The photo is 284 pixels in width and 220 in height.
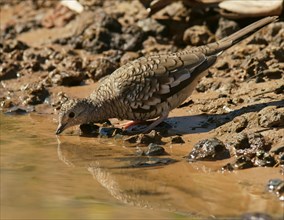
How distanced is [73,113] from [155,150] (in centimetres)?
140

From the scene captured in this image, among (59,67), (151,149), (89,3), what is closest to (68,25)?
(89,3)

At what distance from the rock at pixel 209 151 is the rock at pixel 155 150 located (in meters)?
0.34

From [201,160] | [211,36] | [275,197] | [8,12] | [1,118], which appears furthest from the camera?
[8,12]

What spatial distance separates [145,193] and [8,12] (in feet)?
31.8

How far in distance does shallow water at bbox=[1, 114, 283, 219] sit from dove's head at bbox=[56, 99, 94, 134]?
250 millimetres

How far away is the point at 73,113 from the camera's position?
8.95m

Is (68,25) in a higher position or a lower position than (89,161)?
higher

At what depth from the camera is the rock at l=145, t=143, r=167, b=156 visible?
798 centimetres

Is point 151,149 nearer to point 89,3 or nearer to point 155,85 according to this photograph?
point 155,85

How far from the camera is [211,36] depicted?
11.7m

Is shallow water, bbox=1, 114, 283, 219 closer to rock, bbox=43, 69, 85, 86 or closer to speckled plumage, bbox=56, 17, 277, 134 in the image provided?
speckled plumage, bbox=56, 17, 277, 134

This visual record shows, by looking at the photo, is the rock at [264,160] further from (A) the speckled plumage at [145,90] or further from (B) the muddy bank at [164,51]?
(A) the speckled plumage at [145,90]

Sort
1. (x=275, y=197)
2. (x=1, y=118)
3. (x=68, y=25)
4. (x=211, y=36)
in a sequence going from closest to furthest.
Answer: (x=275, y=197)
(x=1, y=118)
(x=211, y=36)
(x=68, y=25)

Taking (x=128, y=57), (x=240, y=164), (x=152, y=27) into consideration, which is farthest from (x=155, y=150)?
(x=152, y=27)
